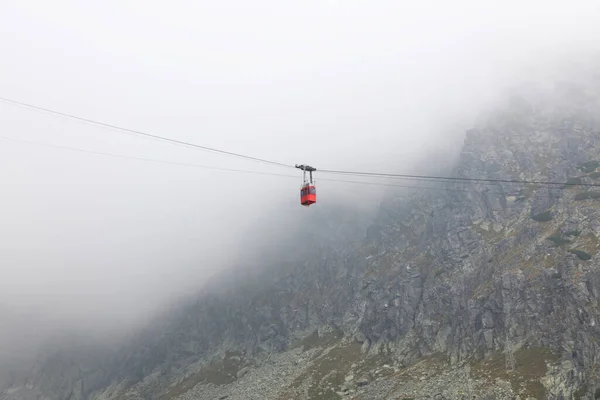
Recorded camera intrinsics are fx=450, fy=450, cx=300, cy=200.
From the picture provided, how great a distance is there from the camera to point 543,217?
144 meters

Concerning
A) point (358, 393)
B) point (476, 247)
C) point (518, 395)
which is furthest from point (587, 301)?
point (358, 393)

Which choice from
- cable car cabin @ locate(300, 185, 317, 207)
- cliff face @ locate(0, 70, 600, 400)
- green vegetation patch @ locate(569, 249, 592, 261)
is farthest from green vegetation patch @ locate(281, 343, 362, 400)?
cable car cabin @ locate(300, 185, 317, 207)

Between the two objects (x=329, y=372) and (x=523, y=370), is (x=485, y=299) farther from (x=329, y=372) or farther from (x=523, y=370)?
(x=329, y=372)

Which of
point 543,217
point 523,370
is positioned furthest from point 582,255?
point 523,370

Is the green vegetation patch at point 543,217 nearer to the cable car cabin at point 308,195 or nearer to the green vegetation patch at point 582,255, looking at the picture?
the green vegetation patch at point 582,255

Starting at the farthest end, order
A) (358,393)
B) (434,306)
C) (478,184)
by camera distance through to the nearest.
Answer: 1. (478,184)
2. (434,306)
3. (358,393)

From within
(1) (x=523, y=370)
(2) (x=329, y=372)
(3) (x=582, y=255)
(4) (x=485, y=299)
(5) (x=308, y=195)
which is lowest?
(2) (x=329, y=372)

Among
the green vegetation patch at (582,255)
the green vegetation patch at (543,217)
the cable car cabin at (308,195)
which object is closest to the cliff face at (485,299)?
the green vegetation patch at (543,217)

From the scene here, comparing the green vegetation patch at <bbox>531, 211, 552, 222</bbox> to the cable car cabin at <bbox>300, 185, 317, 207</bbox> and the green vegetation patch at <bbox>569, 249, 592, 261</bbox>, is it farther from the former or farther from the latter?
the cable car cabin at <bbox>300, 185, 317, 207</bbox>

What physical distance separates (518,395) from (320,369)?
7754 cm

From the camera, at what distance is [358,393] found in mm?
133125

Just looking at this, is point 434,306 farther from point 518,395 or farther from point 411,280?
point 518,395

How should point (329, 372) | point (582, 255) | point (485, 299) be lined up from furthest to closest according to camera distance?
1. point (329, 372)
2. point (485, 299)
3. point (582, 255)

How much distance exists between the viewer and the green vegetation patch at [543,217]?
143m
